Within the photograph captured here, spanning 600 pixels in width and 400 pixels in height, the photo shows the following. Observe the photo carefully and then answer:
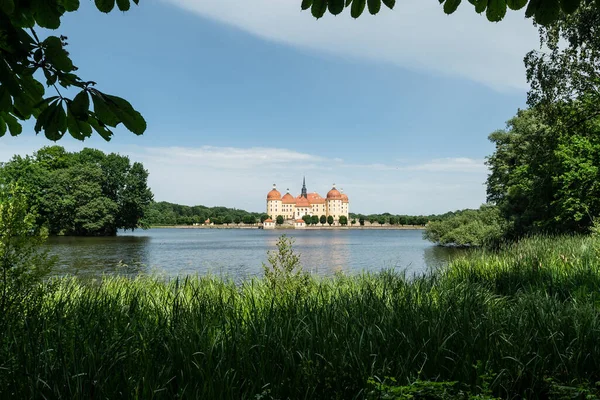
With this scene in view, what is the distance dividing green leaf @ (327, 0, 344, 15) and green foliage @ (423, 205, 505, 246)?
99.2ft

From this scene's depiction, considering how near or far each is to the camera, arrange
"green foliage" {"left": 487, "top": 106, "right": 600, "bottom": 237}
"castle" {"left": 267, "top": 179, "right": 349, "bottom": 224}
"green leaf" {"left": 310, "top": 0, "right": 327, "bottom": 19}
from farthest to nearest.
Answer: "castle" {"left": 267, "top": 179, "right": 349, "bottom": 224}, "green foliage" {"left": 487, "top": 106, "right": 600, "bottom": 237}, "green leaf" {"left": 310, "top": 0, "right": 327, "bottom": 19}

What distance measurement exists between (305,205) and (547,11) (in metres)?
163

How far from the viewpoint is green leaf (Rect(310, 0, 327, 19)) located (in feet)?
8.37

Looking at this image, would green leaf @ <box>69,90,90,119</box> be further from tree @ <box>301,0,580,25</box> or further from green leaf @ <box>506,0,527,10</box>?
green leaf @ <box>506,0,527,10</box>

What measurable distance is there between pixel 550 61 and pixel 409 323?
17896 mm

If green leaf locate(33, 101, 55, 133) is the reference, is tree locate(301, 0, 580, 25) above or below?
above

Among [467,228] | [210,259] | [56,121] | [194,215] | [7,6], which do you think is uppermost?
[194,215]

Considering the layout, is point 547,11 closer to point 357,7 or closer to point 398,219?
point 357,7

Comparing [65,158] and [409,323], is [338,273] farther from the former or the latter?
[65,158]

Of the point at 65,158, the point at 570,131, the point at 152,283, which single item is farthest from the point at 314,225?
the point at 152,283

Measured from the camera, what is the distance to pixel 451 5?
2529mm

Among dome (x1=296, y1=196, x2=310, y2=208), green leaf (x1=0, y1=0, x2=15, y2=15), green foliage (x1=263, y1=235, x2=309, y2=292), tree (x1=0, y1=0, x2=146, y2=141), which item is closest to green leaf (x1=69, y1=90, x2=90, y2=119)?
tree (x1=0, y1=0, x2=146, y2=141)

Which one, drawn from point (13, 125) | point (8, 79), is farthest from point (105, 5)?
point (13, 125)

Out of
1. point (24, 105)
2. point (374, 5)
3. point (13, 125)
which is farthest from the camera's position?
point (13, 125)
